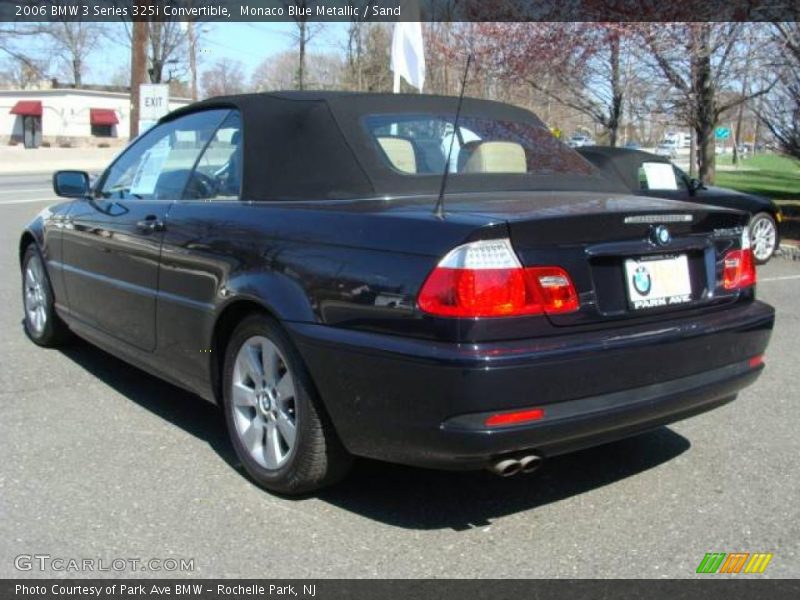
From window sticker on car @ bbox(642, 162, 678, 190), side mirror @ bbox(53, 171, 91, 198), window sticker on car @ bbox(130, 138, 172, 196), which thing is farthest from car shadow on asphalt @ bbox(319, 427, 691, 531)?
window sticker on car @ bbox(642, 162, 678, 190)

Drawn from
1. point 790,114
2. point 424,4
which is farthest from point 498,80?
point 790,114

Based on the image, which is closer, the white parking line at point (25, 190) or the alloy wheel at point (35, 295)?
the alloy wheel at point (35, 295)

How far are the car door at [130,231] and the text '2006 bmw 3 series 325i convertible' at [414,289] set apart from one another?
23mm

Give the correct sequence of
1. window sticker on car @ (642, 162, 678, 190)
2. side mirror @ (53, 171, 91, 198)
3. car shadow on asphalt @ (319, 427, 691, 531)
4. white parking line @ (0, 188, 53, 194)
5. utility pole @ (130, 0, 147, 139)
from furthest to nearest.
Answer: white parking line @ (0, 188, 53, 194)
utility pole @ (130, 0, 147, 139)
window sticker on car @ (642, 162, 678, 190)
side mirror @ (53, 171, 91, 198)
car shadow on asphalt @ (319, 427, 691, 531)

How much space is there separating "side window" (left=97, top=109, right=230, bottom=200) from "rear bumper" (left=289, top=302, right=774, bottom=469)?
1499 mm

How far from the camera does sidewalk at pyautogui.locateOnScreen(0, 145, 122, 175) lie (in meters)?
36.4

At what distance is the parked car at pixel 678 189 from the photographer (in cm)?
1022

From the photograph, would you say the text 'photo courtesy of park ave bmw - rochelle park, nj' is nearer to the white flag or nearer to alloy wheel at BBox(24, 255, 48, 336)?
alloy wheel at BBox(24, 255, 48, 336)

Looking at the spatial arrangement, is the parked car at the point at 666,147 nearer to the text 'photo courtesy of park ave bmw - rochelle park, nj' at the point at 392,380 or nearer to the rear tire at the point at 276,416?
the text 'photo courtesy of park ave bmw - rochelle park, nj' at the point at 392,380

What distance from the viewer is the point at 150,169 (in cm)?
479

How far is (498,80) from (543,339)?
16127 mm

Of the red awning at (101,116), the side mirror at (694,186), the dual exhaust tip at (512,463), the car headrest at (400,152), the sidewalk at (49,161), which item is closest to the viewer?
the dual exhaust tip at (512,463)

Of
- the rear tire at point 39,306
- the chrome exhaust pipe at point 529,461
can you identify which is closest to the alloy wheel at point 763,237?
the rear tire at point 39,306

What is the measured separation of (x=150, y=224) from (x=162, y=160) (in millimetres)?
564
